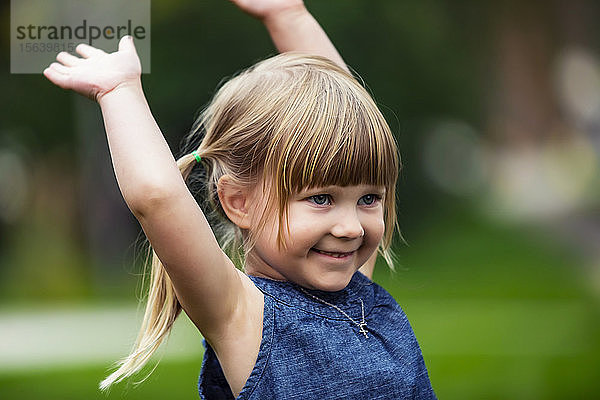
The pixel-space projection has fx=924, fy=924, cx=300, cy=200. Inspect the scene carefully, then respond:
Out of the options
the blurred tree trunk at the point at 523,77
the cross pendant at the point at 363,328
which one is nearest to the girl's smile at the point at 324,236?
the cross pendant at the point at 363,328

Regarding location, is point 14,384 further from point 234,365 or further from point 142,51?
point 234,365

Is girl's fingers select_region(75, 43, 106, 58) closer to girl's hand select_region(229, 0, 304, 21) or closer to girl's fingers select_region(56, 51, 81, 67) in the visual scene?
girl's fingers select_region(56, 51, 81, 67)

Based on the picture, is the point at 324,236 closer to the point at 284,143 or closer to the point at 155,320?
the point at 284,143

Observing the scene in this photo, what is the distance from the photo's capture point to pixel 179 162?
6.11 feet

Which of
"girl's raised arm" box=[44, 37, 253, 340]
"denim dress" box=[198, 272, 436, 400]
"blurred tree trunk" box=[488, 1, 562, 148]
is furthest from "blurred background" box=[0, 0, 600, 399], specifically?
"girl's raised arm" box=[44, 37, 253, 340]

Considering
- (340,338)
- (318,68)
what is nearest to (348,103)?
(318,68)

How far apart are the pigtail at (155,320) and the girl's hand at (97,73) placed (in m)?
0.30

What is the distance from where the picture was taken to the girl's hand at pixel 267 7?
7.34 ft

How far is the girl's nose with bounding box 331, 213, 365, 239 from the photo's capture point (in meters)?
1.72

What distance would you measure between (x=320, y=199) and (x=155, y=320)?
0.41m

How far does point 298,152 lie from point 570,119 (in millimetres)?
11959

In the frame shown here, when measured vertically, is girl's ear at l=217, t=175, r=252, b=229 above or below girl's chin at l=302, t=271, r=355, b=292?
above

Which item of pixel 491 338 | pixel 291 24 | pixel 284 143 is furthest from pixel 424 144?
pixel 284 143

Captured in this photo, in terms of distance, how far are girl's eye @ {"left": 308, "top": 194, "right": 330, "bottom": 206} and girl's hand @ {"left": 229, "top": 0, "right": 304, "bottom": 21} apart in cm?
68
